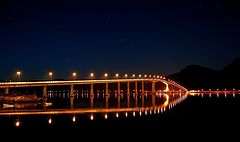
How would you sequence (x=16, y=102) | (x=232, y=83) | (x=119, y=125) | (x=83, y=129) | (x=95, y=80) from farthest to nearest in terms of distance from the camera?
(x=232, y=83), (x=95, y=80), (x=16, y=102), (x=119, y=125), (x=83, y=129)

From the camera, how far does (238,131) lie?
23453mm

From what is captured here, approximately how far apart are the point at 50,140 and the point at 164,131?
7893mm

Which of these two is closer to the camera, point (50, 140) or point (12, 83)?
point (50, 140)

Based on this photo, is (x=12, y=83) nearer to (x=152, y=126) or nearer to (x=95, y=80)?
(x=95, y=80)

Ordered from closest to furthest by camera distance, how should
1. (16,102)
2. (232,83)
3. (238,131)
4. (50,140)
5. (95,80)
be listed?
(50,140) → (238,131) → (16,102) → (95,80) → (232,83)

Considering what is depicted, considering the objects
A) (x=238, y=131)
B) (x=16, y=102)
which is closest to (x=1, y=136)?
(x=238, y=131)

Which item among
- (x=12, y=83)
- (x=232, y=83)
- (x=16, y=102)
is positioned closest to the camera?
(x=16, y=102)

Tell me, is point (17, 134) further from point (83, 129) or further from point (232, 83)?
→ point (232, 83)

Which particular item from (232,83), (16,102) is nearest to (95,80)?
(16,102)

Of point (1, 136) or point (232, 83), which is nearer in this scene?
point (1, 136)

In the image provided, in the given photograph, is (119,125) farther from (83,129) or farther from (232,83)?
(232,83)

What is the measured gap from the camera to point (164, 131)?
24609mm

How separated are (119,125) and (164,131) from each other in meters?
4.85

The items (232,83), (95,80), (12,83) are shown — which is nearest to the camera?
(12,83)
